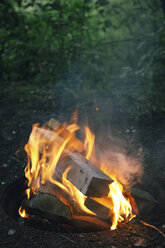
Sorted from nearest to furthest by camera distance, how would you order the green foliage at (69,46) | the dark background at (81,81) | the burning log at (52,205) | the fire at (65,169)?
the burning log at (52,205)
the fire at (65,169)
the dark background at (81,81)
the green foliage at (69,46)

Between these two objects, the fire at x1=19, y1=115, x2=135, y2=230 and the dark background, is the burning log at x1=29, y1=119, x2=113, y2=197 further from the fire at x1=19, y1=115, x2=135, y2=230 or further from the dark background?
the dark background

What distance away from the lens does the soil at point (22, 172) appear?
6.64 ft

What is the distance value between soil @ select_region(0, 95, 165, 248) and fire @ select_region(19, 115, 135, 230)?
18 cm

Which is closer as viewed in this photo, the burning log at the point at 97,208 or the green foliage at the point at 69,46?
the burning log at the point at 97,208

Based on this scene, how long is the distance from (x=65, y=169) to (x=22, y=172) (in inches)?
30.8

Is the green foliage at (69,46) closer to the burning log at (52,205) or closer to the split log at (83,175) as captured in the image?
the split log at (83,175)

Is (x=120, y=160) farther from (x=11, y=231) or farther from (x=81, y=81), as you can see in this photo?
(x=81, y=81)

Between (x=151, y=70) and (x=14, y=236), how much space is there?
284 centimetres

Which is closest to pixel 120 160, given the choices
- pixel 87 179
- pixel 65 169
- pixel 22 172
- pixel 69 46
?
pixel 65 169

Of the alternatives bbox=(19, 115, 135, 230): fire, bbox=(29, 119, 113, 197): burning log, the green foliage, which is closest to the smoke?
bbox=(19, 115, 135, 230): fire

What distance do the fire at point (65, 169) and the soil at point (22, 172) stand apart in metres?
0.18

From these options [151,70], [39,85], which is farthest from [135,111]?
[39,85]

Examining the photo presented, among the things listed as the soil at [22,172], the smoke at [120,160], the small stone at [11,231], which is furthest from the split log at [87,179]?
the small stone at [11,231]

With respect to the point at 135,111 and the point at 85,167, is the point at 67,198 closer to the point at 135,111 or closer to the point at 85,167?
the point at 85,167
